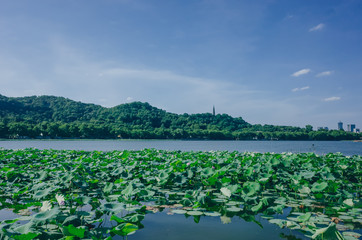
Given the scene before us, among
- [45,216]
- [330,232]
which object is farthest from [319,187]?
[45,216]

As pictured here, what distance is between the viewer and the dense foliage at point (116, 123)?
53.6 metres

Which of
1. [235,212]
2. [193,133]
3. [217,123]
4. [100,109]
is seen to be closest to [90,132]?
[100,109]

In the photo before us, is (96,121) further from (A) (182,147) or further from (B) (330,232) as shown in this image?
(B) (330,232)

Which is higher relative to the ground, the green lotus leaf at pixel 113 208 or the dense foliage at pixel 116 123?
the dense foliage at pixel 116 123

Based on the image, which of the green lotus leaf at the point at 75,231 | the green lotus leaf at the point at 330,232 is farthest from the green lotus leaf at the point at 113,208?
the green lotus leaf at the point at 330,232

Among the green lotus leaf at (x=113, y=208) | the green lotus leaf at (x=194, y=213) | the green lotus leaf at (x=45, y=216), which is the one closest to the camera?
the green lotus leaf at (x=45, y=216)

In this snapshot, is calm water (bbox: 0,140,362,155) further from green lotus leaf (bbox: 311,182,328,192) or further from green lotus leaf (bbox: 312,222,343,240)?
green lotus leaf (bbox: 312,222,343,240)

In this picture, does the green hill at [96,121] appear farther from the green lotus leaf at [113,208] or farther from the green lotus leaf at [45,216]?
the green lotus leaf at [45,216]

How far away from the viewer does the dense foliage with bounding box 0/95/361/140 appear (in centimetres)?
5359

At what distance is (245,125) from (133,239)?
280ft

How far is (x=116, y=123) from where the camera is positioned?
6581 centimetres

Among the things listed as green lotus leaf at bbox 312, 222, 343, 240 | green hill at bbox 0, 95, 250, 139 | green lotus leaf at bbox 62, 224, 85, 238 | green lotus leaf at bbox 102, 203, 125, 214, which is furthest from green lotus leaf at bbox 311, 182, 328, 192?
green hill at bbox 0, 95, 250, 139

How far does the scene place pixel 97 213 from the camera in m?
3.79

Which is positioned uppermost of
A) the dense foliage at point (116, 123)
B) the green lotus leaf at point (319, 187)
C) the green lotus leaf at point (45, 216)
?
the dense foliage at point (116, 123)
